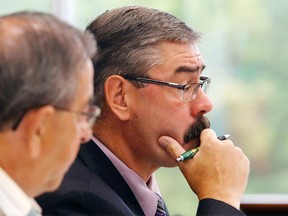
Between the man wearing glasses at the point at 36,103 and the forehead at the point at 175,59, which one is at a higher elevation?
the man wearing glasses at the point at 36,103

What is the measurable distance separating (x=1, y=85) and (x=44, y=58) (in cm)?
8

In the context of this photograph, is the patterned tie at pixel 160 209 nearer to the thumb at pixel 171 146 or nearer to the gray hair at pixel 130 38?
the thumb at pixel 171 146

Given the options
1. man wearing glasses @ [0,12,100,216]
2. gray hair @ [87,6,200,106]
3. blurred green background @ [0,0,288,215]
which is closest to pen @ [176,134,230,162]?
gray hair @ [87,6,200,106]

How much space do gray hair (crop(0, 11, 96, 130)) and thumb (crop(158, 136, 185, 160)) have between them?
2.09ft

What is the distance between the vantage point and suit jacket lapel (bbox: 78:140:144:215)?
5.54 feet

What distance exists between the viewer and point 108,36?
1.78 metres

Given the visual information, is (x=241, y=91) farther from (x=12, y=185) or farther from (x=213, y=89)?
(x=12, y=185)

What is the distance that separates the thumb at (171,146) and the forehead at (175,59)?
178 millimetres

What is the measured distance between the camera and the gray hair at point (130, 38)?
176 centimetres

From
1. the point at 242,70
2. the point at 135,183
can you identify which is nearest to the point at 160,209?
the point at 135,183

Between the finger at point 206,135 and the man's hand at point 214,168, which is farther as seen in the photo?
the finger at point 206,135

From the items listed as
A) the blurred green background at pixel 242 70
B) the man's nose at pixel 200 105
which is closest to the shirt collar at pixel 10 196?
the man's nose at pixel 200 105

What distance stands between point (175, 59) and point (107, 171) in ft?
1.17

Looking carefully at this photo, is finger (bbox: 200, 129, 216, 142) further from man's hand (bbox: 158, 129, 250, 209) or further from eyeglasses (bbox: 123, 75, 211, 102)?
eyeglasses (bbox: 123, 75, 211, 102)
